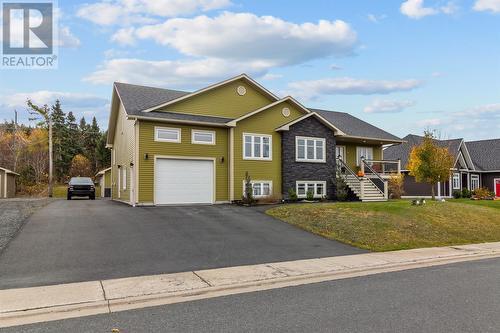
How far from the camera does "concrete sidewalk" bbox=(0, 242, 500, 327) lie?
6.54 m

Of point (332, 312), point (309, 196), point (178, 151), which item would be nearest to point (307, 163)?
point (309, 196)

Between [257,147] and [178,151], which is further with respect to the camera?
[257,147]

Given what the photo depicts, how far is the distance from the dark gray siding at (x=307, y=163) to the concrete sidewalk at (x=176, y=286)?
1313cm

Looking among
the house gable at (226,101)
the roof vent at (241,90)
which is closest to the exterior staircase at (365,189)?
the house gable at (226,101)

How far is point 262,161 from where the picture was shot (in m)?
23.8

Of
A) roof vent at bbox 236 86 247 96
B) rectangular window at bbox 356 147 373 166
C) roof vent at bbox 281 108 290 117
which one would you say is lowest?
rectangular window at bbox 356 147 373 166

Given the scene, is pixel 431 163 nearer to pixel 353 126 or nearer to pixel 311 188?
pixel 353 126

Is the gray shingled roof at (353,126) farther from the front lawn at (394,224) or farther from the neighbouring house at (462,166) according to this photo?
the front lawn at (394,224)

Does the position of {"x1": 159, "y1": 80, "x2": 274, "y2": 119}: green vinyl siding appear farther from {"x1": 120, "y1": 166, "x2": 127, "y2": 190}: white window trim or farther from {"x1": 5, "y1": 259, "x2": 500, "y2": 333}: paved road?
{"x1": 5, "y1": 259, "x2": 500, "y2": 333}: paved road

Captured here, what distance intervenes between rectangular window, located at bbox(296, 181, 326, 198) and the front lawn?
235 inches

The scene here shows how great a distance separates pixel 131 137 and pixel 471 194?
32.4m

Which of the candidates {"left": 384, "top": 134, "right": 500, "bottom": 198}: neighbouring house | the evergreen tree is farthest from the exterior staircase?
the evergreen tree

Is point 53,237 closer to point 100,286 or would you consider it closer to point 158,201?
point 100,286

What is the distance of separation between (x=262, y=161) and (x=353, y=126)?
1030 centimetres
